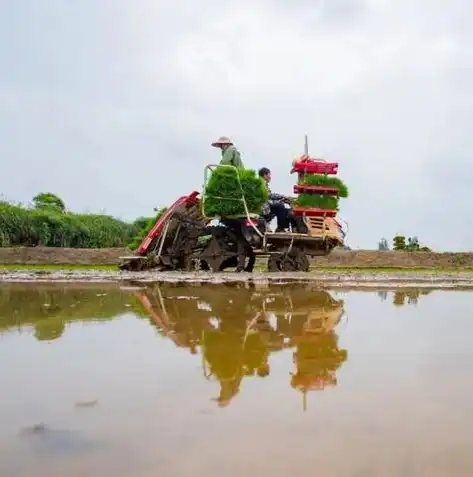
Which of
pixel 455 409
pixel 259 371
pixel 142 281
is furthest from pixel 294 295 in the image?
pixel 455 409

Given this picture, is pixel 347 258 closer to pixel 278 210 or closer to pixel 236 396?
pixel 278 210

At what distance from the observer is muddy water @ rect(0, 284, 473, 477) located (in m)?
1.81

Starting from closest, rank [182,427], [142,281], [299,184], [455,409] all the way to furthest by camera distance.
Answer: [182,427], [455,409], [142,281], [299,184]

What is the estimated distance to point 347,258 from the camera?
20969 millimetres

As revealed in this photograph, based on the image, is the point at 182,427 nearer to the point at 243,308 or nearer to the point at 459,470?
the point at 459,470

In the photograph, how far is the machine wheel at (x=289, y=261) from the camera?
13.3m

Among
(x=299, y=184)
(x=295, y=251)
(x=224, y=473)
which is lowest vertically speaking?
(x=224, y=473)

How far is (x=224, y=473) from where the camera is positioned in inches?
67.6

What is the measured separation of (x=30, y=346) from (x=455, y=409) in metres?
2.51

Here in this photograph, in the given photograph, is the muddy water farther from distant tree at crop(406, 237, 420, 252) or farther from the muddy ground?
distant tree at crop(406, 237, 420, 252)

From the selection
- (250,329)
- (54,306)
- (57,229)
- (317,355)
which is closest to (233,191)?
(54,306)

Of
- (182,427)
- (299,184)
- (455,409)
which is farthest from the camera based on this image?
(299,184)

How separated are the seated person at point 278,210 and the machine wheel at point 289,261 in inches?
21.3

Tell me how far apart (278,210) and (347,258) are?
26.3 ft
